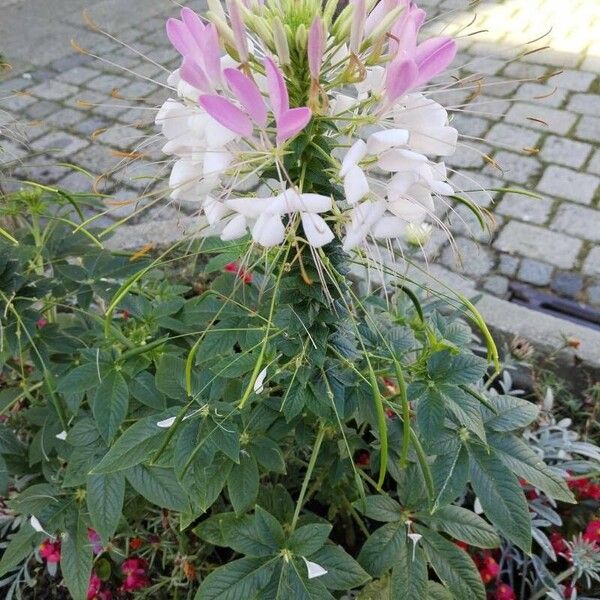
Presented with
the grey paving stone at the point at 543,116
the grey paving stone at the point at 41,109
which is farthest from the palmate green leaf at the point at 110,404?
the grey paving stone at the point at 41,109

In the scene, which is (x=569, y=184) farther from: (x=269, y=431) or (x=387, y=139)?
(x=387, y=139)

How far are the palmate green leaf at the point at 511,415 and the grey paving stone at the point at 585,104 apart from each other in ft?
9.30

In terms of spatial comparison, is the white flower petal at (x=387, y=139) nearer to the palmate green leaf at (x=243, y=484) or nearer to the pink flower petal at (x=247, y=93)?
the pink flower petal at (x=247, y=93)

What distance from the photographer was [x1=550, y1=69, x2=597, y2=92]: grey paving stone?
3.71 m

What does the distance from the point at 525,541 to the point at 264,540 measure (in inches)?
17.3

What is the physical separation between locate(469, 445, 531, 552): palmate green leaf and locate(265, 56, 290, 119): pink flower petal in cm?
72

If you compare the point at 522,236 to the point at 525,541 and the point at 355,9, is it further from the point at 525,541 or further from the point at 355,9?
the point at 355,9

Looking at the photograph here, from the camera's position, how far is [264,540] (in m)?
1.12

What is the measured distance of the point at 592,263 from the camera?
8.79 ft

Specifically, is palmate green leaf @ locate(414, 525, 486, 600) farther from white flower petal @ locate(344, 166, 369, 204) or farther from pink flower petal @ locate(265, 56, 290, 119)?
pink flower petal @ locate(265, 56, 290, 119)

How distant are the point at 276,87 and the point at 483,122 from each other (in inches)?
121

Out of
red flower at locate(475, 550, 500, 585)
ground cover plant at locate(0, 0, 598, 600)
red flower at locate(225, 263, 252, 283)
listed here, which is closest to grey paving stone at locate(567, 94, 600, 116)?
ground cover plant at locate(0, 0, 598, 600)

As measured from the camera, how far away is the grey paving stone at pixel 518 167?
3.11m

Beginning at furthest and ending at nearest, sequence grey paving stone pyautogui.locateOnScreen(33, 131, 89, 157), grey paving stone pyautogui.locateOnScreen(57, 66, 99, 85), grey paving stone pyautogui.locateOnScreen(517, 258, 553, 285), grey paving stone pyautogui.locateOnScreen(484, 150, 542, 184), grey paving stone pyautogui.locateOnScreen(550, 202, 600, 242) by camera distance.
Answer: grey paving stone pyautogui.locateOnScreen(57, 66, 99, 85)
grey paving stone pyautogui.locateOnScreen(33, 131, 89, 157)
grey paving stone pyautogui.locateOnScreen(484, 150, 542, 184)
grey paving stone pyautogui.locateOnScreen(550, 202, 600, 242)
grey paving stone pyautogui.locateOnScreen(517, 258, 553, 285)
